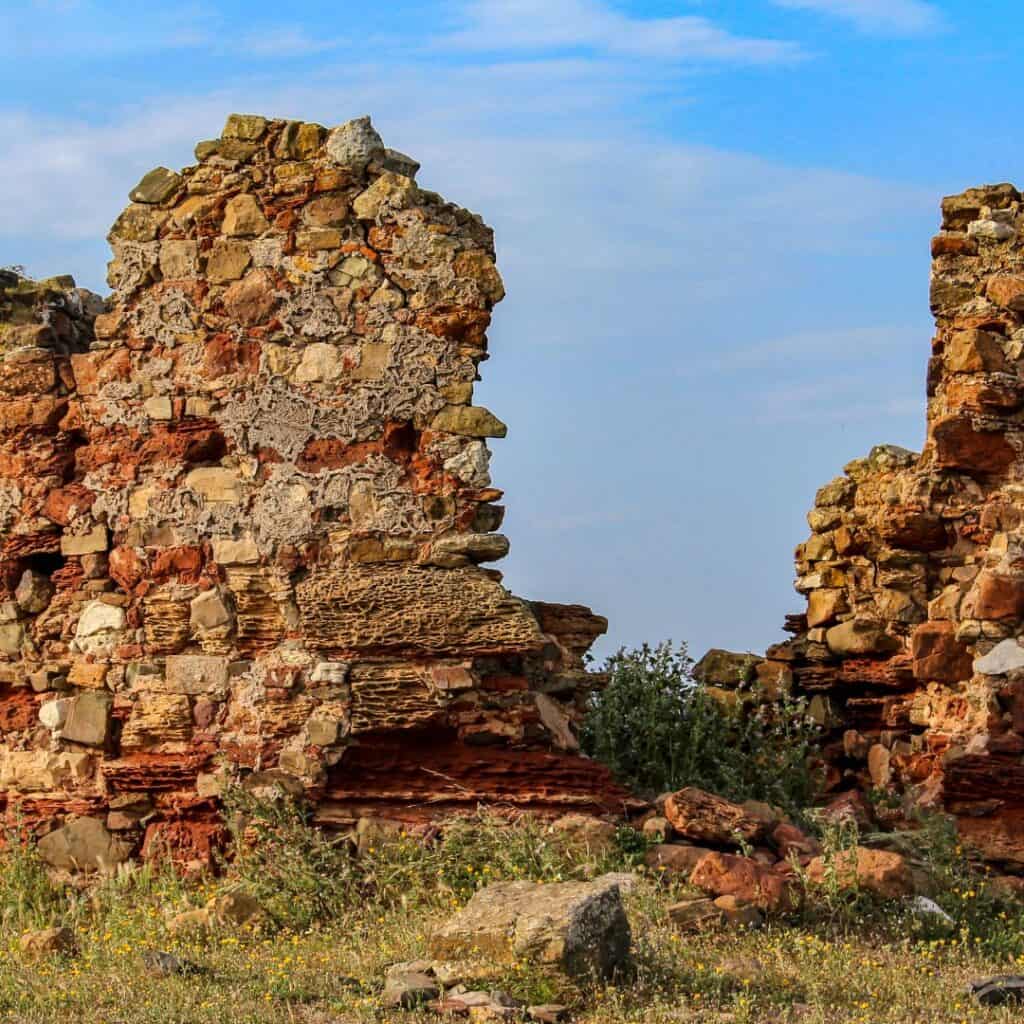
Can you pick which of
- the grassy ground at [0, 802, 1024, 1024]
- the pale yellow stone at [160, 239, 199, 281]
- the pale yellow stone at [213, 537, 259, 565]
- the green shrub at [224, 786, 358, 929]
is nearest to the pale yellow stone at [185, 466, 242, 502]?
the pale yellow stone at [213, 537, 259, 565]

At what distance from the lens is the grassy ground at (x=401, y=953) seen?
6.52 metres

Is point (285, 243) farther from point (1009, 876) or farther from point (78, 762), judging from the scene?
point (1009, 876)

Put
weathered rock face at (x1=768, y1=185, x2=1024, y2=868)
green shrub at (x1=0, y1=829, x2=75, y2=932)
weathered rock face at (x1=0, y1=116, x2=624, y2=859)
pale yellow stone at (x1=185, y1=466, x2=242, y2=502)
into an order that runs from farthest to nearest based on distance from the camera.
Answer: weathered rock face at (x1=768, y1=185, x2=1024, y2=868) < pale yellow stone at (x1=185, y1=466, x2=242, y2=502) < weathered rock face at (x1=0, y1=116, x2=624, y2=859) < green shrub at (x1=0, y1=829, x2=75, y2=932)

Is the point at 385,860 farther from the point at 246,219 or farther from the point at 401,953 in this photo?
the point at 246,219

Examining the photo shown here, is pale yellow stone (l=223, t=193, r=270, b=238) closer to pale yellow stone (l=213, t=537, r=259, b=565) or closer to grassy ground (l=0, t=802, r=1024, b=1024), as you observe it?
pale yellow stone (l=213, t=537, r=259, b=565)

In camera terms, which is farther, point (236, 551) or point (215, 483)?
point (215, 483)

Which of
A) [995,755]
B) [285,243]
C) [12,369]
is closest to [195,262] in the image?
[285,243]

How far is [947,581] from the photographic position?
1130 cm

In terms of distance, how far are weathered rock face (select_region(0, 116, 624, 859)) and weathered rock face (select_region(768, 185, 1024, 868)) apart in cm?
220

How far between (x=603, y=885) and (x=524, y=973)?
0.59 metres

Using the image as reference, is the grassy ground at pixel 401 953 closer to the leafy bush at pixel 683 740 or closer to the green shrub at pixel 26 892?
the green shrub at pixel 26 892

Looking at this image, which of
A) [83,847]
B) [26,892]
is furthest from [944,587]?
[26,892]

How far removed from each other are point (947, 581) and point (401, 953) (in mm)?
5304

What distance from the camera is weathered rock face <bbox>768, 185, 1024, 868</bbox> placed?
9719 mm
